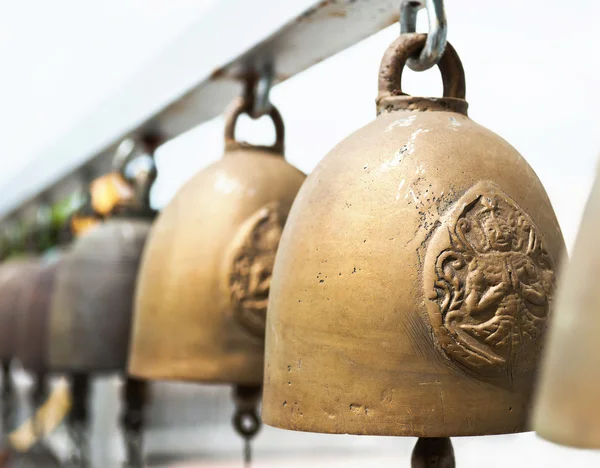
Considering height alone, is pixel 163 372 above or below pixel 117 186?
below

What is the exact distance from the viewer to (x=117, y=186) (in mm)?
1584

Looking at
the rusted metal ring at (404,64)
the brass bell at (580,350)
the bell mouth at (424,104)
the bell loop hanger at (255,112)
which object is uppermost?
the bell loop hanger at (255,112)

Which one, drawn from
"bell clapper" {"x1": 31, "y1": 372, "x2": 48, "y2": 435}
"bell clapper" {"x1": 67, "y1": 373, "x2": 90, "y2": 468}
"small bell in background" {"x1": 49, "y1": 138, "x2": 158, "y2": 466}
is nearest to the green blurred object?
"bell clapper" {"x1": 31, "y1": 372, "x2": 48, "y2": 435}

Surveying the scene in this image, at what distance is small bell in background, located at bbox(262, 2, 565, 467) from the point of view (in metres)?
0.69

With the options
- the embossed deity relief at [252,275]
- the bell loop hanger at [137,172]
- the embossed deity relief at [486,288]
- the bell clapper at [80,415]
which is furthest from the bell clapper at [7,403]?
the embossed deity relief at [486,288]

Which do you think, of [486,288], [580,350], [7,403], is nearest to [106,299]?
[486,288]

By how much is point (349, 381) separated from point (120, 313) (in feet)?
2.63

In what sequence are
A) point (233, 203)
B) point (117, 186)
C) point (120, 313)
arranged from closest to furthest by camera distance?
point (233, 203), point (120, 313), point (117, 186)

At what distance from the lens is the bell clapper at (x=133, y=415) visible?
1.49 m

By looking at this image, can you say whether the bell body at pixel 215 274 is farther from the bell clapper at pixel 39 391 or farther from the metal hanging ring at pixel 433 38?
the bell clapper at pixel 39 391

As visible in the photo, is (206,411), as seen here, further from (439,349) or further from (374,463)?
(439,349)

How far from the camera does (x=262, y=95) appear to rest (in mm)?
1229

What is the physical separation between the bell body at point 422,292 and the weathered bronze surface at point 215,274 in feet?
0.84

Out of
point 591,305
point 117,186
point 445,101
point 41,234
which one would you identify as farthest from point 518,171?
point 41,234
